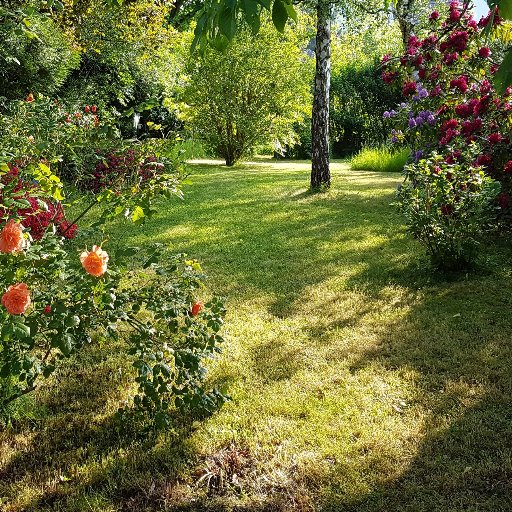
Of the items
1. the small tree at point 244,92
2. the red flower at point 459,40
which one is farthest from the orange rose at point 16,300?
the small tree at point 244,92

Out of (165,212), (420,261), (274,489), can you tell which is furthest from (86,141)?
(165,212)

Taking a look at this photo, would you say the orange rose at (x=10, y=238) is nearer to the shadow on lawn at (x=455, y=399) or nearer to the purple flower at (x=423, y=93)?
the shadow on lawn at (x=455, y=399)

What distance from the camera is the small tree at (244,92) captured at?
1433cm

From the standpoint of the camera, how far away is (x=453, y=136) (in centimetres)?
550

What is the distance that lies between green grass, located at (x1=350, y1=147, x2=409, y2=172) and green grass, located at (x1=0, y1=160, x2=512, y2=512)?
863 centimetres

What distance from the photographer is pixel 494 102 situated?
5.15m

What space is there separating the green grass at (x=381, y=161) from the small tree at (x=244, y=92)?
292 centimetres

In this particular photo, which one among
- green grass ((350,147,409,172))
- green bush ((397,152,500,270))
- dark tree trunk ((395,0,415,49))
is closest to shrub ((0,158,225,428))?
green bush ((397,152,500,270))

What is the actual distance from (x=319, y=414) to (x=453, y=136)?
4.06m

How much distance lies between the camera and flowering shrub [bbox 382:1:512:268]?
172 inches

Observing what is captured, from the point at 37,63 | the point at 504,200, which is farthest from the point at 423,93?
the point at 37,63

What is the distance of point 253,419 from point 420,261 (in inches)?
109

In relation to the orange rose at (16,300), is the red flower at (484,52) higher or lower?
higher

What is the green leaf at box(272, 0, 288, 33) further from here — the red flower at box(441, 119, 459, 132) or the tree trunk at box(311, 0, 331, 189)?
the tree trunk at box(311, 0, 331, 189)
